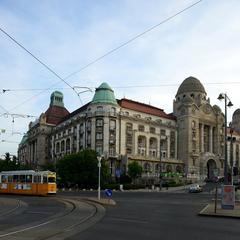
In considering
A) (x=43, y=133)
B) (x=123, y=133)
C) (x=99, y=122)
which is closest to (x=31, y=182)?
(x=99, y=122)

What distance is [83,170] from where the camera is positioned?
8625 cm

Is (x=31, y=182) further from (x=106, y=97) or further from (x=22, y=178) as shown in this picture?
(x=106, y=97)

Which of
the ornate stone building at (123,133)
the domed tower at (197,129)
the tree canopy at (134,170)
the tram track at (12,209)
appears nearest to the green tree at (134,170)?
the tree canopy at (134,170)

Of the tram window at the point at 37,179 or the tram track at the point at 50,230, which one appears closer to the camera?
the tram track at the point at 50,230

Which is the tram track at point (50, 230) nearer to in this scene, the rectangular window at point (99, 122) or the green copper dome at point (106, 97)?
the rectangular window at point (99, 122)

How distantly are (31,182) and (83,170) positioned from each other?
114 feet

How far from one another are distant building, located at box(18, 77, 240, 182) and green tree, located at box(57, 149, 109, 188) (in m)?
15.4

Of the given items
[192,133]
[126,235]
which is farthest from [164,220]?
[192,133]

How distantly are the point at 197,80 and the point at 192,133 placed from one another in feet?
58.0

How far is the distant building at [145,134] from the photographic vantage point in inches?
4444

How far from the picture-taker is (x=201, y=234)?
54.7 ft

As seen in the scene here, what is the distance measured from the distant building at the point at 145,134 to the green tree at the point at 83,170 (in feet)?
50.5

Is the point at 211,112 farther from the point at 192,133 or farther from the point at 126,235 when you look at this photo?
the point at 126,235

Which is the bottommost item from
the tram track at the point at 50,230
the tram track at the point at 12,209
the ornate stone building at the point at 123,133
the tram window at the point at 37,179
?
the tram track at the point at 12,209
